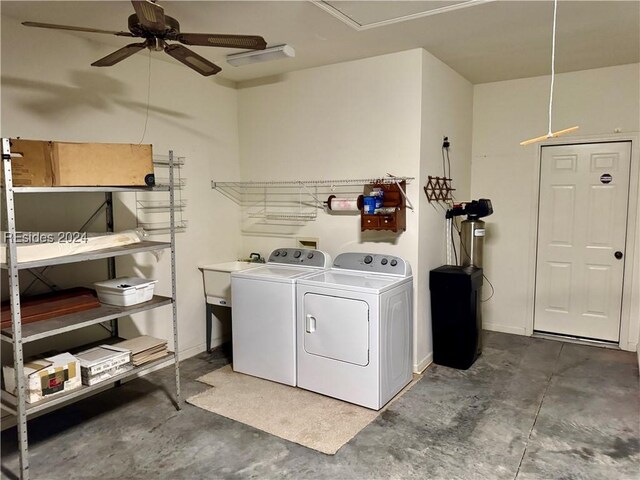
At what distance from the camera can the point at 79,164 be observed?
2.44 m

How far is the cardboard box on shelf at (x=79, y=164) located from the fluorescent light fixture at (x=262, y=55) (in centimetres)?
119

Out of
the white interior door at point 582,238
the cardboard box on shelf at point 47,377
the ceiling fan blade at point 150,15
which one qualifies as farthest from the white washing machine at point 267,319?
the white interior door at point 582,238

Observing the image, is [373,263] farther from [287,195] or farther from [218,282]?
[218,282]

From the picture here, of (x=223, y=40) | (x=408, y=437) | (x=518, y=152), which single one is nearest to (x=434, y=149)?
(x=518, y=152)

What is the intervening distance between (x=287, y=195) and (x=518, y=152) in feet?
7.80

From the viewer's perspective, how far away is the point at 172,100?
3852mm

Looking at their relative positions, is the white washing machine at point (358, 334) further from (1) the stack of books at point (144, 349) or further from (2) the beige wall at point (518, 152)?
(2) the beige wall at point (518, 152)

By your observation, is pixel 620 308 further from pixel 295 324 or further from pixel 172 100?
pixel 172 100

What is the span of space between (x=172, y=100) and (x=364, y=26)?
1.79 m

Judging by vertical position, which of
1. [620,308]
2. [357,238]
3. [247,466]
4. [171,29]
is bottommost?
[247,466]

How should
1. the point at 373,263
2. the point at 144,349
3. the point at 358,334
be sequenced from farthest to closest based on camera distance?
the point at 373,263
the point at 358,334
the point at 144,349

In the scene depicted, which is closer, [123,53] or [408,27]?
[123,53]

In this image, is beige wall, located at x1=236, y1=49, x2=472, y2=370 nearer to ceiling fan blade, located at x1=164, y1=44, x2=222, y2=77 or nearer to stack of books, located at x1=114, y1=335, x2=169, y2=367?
ceiling fan blade, located at x1=164, y1=44, x2=222, y2=77

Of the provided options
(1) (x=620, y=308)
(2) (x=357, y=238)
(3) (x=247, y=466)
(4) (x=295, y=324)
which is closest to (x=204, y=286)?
(4) (x=295, y=324)
